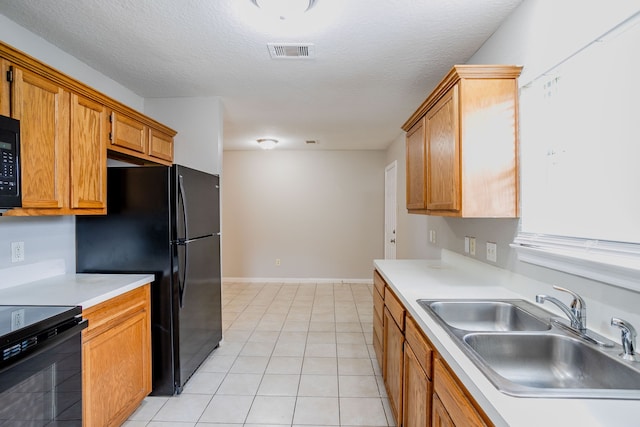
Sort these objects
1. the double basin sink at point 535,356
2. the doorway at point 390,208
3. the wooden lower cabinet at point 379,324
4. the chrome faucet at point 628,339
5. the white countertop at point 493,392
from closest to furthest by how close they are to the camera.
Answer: the white countertop at point 493,392
the double basin sink at point 535,356
the chrome faucet at point 628,339
the wooden lower cabinet at point 379,324
the doorway at point 390,208

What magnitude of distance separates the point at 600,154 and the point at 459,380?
3.49ft

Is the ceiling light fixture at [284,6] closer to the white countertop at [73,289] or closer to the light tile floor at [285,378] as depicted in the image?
the white countertop at [73,289]

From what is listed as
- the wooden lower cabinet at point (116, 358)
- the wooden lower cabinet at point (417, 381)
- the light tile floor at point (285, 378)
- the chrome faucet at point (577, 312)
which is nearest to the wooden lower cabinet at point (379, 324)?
the wooden lower cabinet at point (417, 381)

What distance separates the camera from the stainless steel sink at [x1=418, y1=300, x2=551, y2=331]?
151 cm

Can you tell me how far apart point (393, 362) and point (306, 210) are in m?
4.01

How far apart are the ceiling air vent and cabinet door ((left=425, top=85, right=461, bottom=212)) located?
0.95m

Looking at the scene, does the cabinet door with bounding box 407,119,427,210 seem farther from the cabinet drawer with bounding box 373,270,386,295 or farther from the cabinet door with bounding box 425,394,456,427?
the cabinet door with bounding box 425,394,456,427

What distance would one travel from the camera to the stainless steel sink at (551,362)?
98 cm

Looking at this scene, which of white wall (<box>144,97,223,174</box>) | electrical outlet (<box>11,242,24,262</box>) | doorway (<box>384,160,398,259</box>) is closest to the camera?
electrical outlet (<box>11,242,24,262</box>)

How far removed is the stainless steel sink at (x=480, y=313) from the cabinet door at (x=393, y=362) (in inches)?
11.2

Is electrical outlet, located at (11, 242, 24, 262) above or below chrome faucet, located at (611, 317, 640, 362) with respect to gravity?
above

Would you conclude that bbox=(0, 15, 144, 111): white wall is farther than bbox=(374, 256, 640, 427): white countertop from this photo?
Yes

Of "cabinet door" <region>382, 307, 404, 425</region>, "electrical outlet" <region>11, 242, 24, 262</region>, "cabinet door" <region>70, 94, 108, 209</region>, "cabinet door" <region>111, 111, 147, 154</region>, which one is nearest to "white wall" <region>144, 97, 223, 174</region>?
"cabinet door" <region>111, 111, 147, 154</region>

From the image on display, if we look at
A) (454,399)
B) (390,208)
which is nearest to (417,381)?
(454,399)
